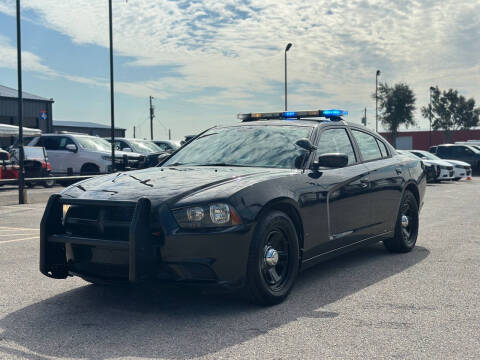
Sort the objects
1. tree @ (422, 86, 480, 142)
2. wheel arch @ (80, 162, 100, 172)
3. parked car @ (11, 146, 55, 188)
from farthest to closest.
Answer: tree @ (422, 86, 480, 142) → wheel arch @ (80, 162, 100, 172) → parked car @ (11, 146, 55, 188)

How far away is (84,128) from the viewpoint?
76.5m

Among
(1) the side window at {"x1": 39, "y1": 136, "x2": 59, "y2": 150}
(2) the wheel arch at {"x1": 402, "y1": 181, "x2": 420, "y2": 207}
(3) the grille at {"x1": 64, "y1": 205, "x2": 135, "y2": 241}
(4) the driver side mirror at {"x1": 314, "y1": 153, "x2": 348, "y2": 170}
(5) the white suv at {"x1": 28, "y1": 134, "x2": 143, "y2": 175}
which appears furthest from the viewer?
(1) the side window at {"x1": 39, "y1": 136, "x2": 59, "y2": 150}

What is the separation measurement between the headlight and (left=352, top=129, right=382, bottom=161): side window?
2543 millimetres

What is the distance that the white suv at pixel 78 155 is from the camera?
21.1m

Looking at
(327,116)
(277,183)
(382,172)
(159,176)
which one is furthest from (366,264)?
(159,176)

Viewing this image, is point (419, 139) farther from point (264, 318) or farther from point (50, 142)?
point (264, 318)

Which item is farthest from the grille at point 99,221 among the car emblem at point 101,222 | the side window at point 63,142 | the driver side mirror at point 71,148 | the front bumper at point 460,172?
the front bumper at point 460,172

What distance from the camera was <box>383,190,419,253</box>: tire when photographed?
673cm

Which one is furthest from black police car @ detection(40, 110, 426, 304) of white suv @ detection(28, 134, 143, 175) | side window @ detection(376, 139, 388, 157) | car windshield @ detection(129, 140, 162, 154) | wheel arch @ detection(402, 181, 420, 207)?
car windshield @ detection(129, 140, 162, 154)

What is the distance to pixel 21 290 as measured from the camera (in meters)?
5.09

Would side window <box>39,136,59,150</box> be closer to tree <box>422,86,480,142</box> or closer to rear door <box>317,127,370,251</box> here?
→ rear door <box>317,127,370,251</box>

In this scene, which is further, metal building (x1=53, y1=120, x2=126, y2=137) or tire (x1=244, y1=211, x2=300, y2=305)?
metal building (x1=53, y1=120, x2=126, y2=137)

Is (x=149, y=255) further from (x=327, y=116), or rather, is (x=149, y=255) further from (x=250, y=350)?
(x=327, y=116)

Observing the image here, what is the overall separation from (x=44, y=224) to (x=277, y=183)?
1.81 m
